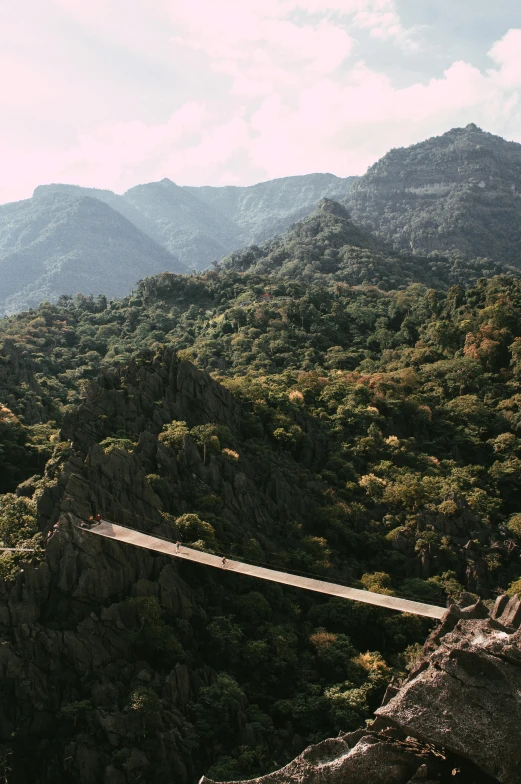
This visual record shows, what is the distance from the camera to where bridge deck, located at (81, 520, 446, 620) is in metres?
16.8

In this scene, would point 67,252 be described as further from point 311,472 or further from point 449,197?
point 311,472

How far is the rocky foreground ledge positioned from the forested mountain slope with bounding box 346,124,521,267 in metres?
119

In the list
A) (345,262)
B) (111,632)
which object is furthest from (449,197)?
(111,632)

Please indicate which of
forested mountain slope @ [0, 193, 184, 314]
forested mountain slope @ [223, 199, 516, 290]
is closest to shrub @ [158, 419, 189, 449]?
forested mountain slope @ [223, 199, 516, 290]

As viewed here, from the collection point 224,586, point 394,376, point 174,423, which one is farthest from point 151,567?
point 394,376

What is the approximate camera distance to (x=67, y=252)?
16212 centimetres

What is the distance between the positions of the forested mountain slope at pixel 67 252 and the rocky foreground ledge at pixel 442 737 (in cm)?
13696

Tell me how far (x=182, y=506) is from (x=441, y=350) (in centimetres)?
2714

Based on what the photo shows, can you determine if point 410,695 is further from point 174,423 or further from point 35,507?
point 174,423

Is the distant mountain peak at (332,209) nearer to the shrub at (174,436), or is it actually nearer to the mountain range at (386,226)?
the mountain range at (386,226)

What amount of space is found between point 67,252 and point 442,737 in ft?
537

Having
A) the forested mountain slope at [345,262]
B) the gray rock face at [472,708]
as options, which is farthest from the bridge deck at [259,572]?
the forested mountain slope at [345,262]

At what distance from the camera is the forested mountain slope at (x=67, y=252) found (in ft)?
499

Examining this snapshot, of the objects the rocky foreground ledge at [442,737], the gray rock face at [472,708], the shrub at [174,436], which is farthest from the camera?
the shrub at [174,436]
